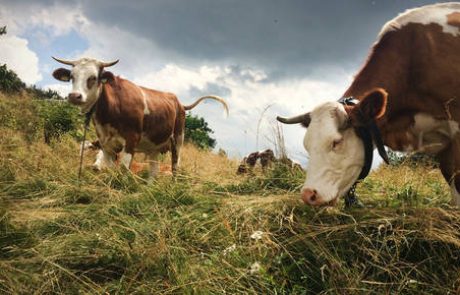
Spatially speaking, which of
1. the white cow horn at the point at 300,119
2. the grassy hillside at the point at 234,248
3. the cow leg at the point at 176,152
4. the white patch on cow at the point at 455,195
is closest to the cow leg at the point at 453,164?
the white patch on cow at the point at 455,195

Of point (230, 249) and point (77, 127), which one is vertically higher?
point (77, 127)

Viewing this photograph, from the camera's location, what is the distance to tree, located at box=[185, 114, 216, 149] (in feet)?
63.1

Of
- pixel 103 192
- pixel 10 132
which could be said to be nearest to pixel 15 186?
pixel 103 192

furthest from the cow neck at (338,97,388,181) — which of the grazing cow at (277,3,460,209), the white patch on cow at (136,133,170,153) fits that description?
the white patch on cow at (136,133,170,153)

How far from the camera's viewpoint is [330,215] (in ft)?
11.7

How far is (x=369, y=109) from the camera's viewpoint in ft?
12.0

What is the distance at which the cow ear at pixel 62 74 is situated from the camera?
789 centimetres

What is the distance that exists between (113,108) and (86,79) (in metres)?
0.61

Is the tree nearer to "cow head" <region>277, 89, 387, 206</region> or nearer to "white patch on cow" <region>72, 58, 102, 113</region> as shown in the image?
"white patch on cow" <region>72, 58, 102, 113</region>

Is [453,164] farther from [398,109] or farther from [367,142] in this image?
[367,142]

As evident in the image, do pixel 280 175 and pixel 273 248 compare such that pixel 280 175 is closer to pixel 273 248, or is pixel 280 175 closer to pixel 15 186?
pixel 273 248

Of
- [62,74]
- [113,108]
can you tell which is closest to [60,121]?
[62,74]

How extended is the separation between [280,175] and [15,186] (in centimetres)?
319

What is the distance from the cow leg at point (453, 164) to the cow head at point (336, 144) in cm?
92
